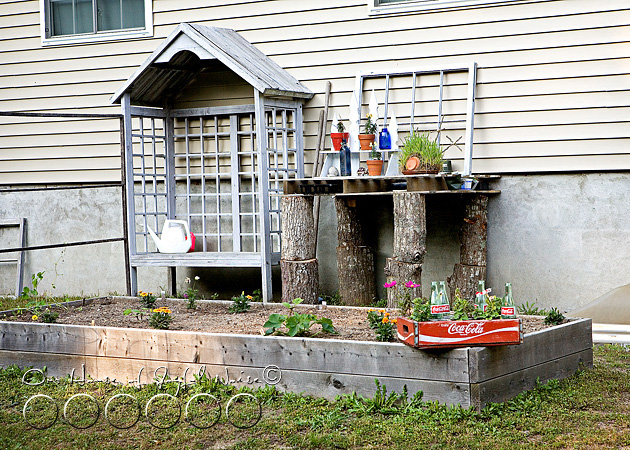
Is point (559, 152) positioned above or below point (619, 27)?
below

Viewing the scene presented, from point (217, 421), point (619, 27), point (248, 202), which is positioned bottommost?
point (217, 421)

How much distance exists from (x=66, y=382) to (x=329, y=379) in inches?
68.6

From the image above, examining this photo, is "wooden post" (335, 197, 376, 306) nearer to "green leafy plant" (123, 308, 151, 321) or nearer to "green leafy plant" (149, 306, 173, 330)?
"green leafy plant" (123, 308, 151, 321)

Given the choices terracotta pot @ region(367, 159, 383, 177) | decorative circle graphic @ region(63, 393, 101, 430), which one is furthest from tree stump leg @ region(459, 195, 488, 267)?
decorative circle graphic @ region(63, 393, 101, 430)

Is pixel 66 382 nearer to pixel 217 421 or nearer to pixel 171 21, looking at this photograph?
pixel 217 421

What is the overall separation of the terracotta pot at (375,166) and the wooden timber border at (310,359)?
253 cm

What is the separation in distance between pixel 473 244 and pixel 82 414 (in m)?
3.78

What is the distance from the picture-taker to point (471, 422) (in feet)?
13.3

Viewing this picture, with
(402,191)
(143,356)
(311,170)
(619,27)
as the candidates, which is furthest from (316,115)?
(143,356)

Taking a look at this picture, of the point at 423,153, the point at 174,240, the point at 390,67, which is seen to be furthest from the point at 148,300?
the point at 390,67

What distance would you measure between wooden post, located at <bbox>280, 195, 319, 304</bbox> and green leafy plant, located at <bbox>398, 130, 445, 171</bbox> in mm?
942

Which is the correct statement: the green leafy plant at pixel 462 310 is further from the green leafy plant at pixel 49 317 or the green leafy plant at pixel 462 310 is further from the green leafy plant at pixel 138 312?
the green leafy plant at pixel 49 317

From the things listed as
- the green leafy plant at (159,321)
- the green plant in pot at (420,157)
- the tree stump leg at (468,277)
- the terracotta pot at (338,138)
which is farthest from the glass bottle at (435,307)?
the terracotta pot at (338,138)

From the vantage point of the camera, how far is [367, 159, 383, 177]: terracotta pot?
7.17 metres
